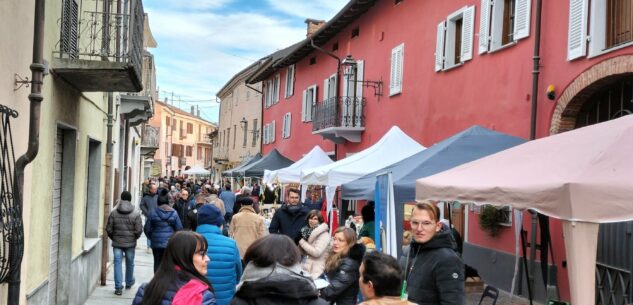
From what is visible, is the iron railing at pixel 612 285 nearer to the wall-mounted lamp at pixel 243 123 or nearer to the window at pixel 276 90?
the window at pixel 276 90

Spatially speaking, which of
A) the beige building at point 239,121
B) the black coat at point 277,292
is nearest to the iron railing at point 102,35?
the black coat at point 277,292

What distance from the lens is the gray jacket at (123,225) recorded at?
34.2 feet

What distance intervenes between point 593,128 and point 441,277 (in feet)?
8.53

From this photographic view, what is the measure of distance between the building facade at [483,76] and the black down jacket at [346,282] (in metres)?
4.17

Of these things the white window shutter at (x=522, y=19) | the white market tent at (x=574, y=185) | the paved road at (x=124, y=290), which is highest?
the white window shutter at (x=522, y=19)

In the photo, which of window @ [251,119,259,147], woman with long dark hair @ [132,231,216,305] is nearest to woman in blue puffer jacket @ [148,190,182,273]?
woman with long dark hair @ [132,231,216,305]

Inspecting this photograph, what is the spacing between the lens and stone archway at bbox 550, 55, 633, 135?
8922 millimetres

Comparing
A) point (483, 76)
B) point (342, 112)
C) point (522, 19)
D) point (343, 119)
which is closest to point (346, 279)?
point (522, 19)

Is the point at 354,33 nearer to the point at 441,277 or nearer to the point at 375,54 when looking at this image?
the point at 375,54

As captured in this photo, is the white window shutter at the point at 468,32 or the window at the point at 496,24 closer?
the window at the point at 496,24

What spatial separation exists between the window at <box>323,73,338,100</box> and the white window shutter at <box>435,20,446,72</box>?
30.1ft

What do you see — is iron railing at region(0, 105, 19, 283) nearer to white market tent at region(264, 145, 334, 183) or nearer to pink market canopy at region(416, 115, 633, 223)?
pink market canopy at region(416, 115, 633, 223)

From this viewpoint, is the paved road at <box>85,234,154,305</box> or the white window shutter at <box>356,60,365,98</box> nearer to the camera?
the paved road at <box>85,234,154,305</box>

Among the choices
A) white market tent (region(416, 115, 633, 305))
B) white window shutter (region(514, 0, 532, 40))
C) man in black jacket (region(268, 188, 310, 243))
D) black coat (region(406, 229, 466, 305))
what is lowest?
man in black jacket (region(268, 188, 310, 243))
